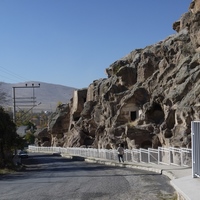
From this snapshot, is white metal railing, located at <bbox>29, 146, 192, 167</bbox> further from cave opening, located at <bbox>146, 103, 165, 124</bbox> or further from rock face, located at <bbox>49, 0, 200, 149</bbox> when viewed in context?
cave opening, located at <bbox>146, 103, 165, 124</bbox>

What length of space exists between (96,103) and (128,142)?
23.0m

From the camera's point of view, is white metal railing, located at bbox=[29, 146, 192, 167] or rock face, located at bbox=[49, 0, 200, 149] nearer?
white metal railing, located at bbox=[29, 146, 192, 167]

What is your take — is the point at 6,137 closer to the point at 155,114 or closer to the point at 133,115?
the point at 155,114

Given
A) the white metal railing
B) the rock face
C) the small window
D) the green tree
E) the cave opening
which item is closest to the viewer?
the white metal railing

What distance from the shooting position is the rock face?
34116mm

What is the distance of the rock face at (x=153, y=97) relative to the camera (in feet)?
112

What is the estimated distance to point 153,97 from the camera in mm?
42000

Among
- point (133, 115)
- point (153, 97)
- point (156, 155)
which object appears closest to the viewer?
point (156, 155)

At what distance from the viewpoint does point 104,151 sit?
41.6 m

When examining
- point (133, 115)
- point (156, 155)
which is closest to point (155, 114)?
point (133, 115)

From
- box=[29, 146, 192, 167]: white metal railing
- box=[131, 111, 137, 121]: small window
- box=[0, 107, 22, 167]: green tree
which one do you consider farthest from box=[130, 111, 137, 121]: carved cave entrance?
box=[0, 107, 22, 167]: green tree

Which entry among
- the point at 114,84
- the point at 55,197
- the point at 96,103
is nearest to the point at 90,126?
the point at 96,103

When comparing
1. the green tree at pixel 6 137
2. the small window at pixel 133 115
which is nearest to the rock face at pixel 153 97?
the small window at pixel 133 115

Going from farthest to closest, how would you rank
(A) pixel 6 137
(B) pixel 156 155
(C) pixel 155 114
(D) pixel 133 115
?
(D) pixel 133 115 → (C) pixel 155 114 → (A) pixel 6 137 → (B) pixel 156 155
